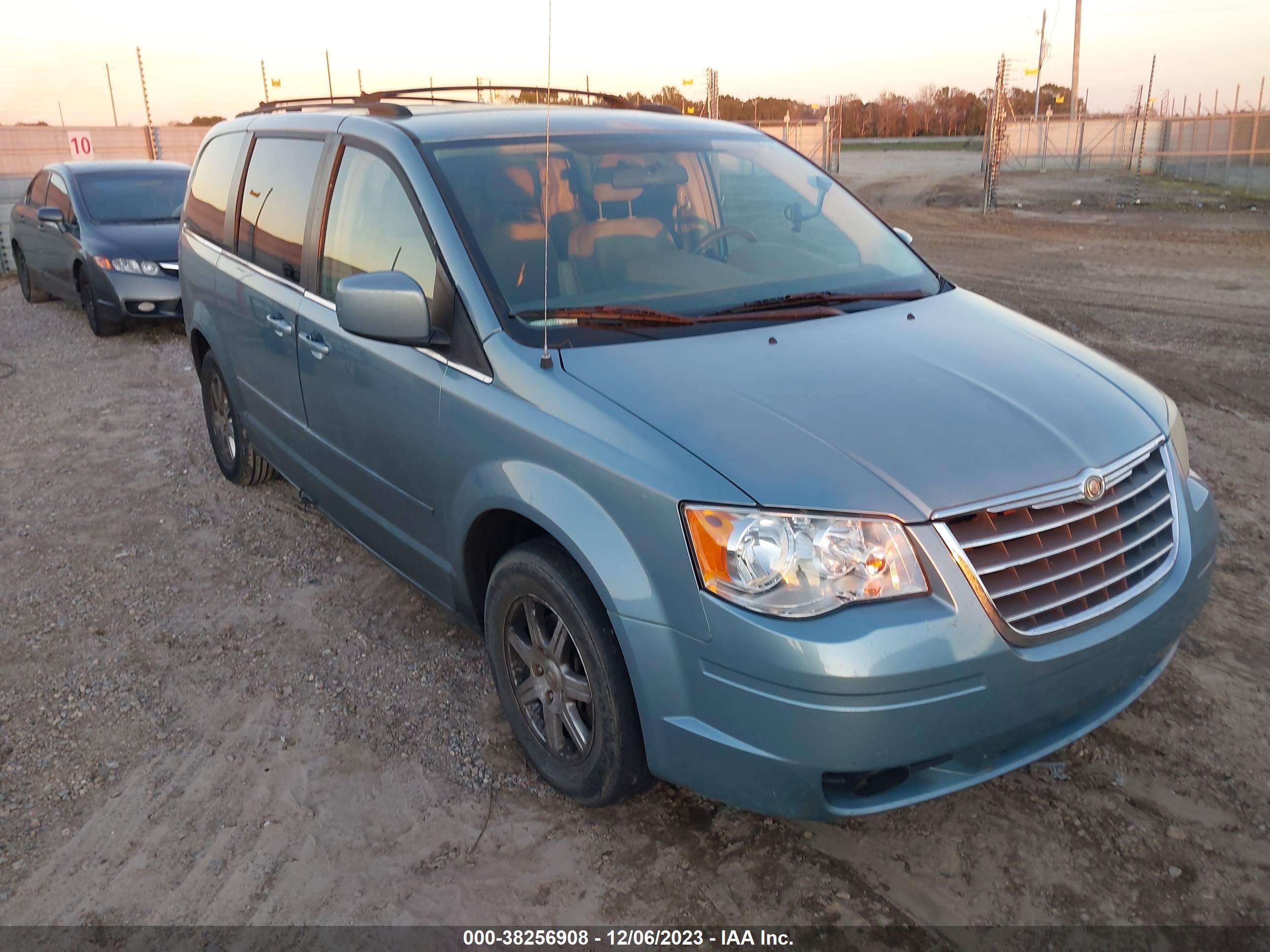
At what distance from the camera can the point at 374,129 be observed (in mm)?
3719

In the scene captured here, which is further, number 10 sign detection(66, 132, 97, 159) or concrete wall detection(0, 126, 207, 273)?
concrete wall detection(0, 126, 207, 273)

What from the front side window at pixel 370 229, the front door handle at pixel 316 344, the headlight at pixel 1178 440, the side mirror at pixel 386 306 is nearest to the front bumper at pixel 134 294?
the front door handle at pixel 316 344

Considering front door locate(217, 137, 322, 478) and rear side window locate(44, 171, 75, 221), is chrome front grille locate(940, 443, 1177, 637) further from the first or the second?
rear side window locate(44, 171, 75, 221)

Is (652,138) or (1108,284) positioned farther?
(1108,284)

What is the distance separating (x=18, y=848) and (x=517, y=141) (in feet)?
8.87

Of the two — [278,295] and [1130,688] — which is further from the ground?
[278,295]

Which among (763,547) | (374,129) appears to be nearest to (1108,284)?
(374,129)

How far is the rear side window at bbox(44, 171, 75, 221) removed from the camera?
10.8 meters

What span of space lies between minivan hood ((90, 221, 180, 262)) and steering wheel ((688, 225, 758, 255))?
→ 26.3ft

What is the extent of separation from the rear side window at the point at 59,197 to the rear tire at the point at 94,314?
0.80 metres

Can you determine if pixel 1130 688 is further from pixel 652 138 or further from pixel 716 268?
pixel 652 138

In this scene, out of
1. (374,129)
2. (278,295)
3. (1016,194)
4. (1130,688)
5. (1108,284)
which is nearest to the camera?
(1130,688)

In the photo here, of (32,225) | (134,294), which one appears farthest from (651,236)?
(32,225)

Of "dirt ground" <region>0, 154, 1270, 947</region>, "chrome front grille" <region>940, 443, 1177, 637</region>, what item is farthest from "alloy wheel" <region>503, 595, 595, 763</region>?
"chrome front grille" <region>940, 443, 1177, 637</region>
